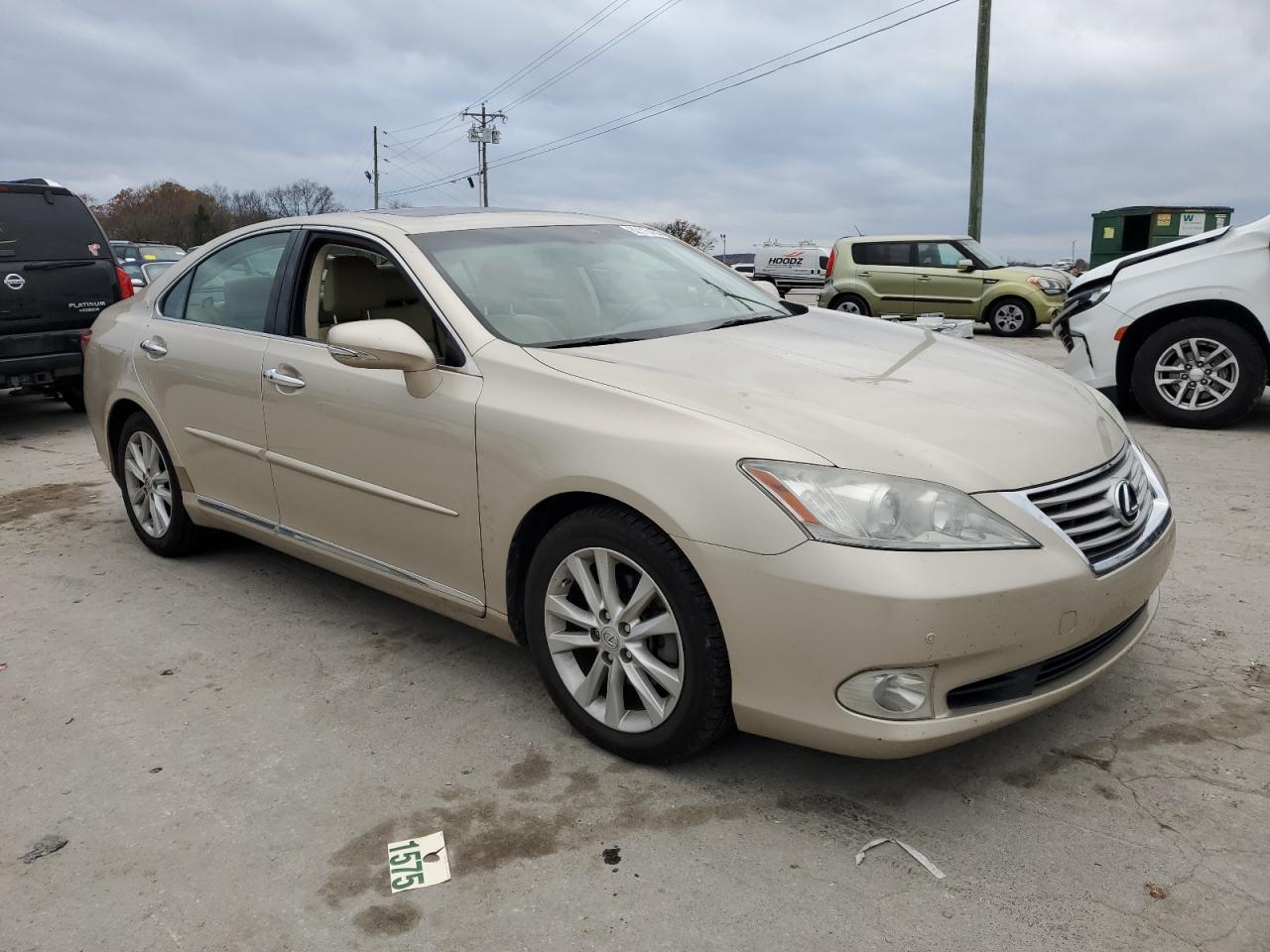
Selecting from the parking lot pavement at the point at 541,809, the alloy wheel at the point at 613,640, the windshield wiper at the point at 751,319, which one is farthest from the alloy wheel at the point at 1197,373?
the alloy wheel at the point at 613,640

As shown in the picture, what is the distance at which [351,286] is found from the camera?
4.08 meters

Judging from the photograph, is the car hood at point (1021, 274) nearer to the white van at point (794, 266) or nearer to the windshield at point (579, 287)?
the windshield at point (579, 287)

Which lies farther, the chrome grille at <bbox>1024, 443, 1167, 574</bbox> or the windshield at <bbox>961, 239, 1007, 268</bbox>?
the windshield at <bbox>961, 239, 1007, 268</bbox>

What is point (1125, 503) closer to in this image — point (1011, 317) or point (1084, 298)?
point (1084, 298)

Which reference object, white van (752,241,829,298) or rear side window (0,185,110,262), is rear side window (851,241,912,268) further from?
white van (752,241,829,298)

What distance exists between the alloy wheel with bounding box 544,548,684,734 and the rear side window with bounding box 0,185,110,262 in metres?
7.19

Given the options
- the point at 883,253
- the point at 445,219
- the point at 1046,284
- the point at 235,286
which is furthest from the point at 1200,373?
the point at 883,253

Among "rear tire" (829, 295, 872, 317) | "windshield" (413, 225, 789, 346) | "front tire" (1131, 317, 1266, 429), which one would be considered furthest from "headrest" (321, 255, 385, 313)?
"rear tire" (829, 295, 872, 317)

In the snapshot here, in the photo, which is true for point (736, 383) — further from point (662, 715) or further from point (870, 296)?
point (870, 296)

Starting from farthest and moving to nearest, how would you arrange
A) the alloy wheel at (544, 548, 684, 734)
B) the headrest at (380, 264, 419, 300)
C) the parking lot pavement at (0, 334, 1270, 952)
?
the headrest at (380, 264, 419, 300), the alloy wheel at (544, 548, 684, 734), the parking lot pavement at (0, 334, 1270, 952)

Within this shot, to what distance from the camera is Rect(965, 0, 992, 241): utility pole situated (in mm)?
19250

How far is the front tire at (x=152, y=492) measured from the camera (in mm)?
4734

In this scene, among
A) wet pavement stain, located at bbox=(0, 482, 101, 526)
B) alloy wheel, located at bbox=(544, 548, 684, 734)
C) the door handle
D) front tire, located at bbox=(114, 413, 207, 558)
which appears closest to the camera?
alloy wheel, located at bbox=(544, 548, 684, 734)

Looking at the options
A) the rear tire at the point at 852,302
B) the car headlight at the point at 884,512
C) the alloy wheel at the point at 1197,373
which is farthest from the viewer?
the rear tire at the point at 852,302
